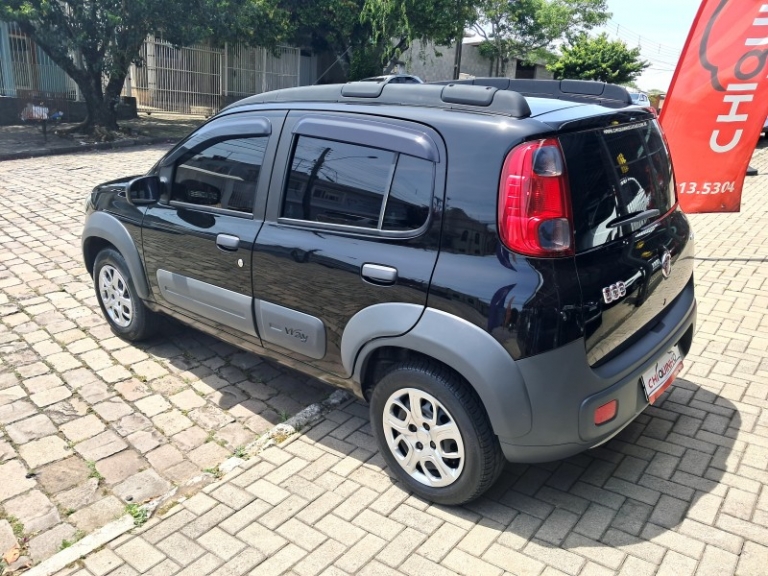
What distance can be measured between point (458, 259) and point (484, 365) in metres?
0.47

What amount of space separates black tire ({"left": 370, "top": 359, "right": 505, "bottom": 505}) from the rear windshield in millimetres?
817

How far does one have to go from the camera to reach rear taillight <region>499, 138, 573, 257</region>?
8.82 ft

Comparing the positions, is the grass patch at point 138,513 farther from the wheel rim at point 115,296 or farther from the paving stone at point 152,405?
the wheel rim at point 115,296

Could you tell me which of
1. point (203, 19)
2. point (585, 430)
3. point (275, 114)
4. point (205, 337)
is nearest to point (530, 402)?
point (585, 430)

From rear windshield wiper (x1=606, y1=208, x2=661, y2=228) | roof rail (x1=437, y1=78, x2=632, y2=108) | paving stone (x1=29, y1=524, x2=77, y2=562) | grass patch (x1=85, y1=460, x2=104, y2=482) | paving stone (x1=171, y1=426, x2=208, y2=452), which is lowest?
paving stone (x1=29, y1=524, x2=77, y2=562)

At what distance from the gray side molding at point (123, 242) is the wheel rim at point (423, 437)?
220 centimetres

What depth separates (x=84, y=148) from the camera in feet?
47.1

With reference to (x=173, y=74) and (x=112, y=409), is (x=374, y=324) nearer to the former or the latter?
(x=112, y=409)

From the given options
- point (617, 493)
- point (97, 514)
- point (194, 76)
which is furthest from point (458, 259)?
point (194, 76)

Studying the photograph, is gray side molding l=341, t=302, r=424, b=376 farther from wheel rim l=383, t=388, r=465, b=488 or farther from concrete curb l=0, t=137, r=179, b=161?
concrete curb l=0, t=137, r=179, b=161

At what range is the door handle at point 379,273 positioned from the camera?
3.02m

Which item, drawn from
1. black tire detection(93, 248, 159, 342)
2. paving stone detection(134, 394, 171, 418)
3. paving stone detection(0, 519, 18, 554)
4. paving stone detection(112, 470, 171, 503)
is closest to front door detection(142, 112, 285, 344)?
black tire detection(93, 248, 159, 342)

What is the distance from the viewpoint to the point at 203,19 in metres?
15.2

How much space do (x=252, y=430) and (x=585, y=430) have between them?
197 cm
